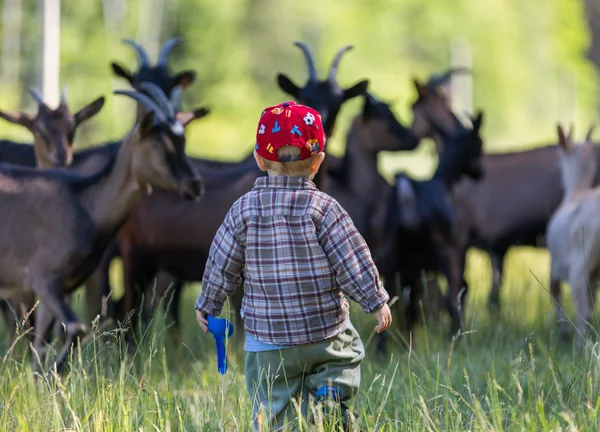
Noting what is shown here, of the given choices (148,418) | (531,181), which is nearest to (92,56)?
(531,181)

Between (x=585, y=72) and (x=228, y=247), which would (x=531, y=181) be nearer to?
(x=228, y=247)

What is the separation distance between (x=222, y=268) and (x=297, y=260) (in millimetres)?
329

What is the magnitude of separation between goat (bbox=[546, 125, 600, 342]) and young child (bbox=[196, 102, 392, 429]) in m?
2.88

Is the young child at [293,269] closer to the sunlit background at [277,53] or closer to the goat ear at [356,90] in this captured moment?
the goat ear at [356,90]

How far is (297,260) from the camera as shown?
13.9 ft

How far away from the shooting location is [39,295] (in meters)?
6.58

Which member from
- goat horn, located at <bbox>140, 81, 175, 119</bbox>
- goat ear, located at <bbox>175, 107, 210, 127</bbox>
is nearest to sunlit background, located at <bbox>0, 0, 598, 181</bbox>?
goat ear, located at <bbox>175, 107, 210, 127</bbox>

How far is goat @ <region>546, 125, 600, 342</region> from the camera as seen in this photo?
728cm

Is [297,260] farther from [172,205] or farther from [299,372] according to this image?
[172,205]

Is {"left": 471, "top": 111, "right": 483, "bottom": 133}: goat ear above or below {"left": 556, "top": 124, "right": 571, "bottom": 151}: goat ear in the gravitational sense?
above

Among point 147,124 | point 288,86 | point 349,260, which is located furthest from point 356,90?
point 349,260

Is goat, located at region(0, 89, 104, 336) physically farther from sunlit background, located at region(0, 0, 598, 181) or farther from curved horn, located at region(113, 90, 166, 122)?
sunlit background, located at region(0, 0, 598, 181)

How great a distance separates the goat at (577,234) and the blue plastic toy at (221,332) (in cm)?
316

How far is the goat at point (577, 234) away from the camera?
23.9 ft
